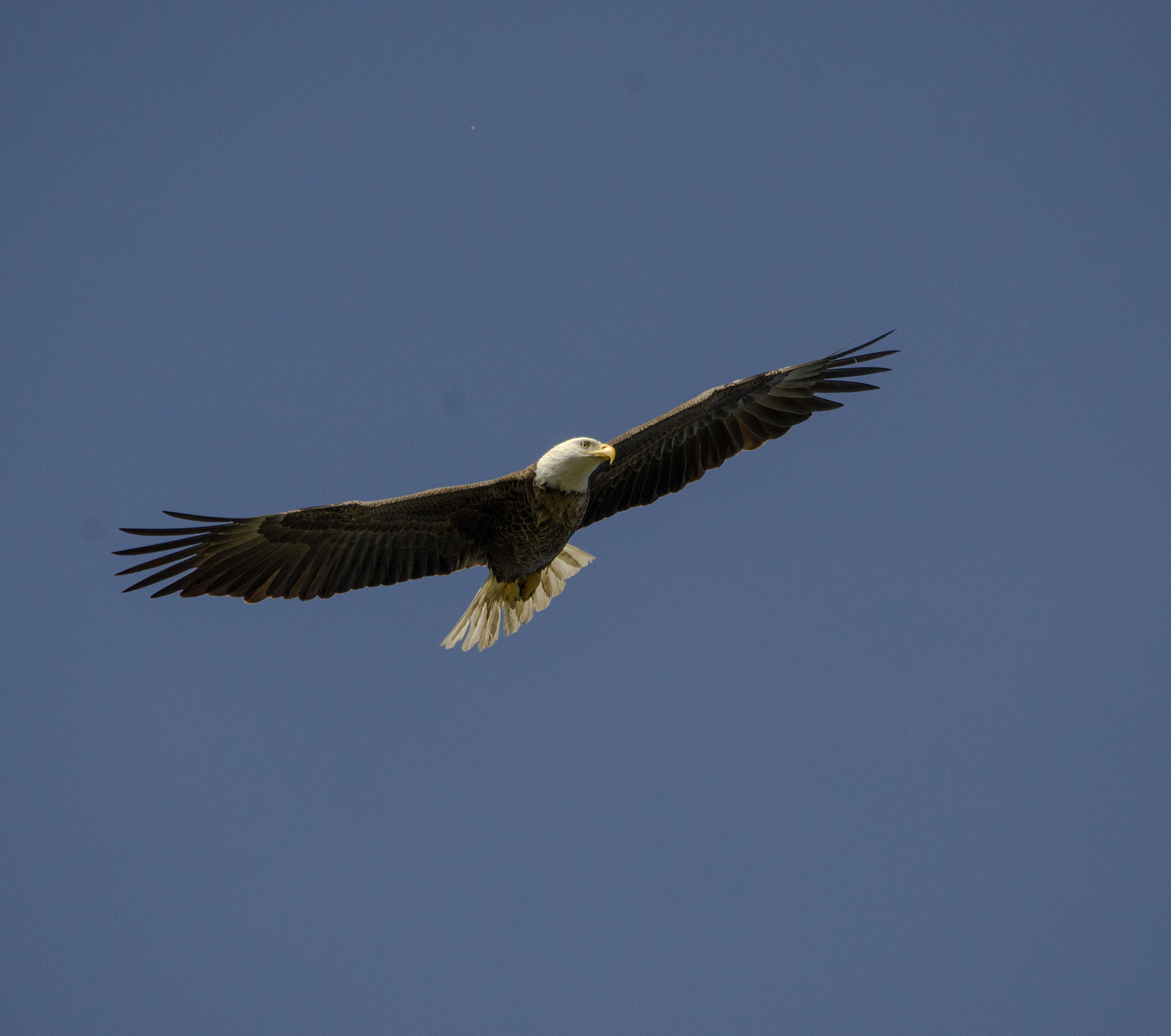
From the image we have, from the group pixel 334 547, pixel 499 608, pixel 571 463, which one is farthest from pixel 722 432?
pixel 334 547

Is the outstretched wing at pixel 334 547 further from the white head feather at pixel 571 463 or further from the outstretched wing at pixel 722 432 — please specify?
the outstretched wing at pixel 722 432

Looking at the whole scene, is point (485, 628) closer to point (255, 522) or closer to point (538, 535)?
point (538, 535)

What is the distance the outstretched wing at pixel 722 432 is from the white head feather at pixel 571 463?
2.36ft

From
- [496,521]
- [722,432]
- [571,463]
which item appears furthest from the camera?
[722,432]

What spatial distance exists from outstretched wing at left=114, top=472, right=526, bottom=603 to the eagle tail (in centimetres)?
73

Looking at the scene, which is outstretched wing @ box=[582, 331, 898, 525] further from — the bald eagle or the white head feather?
the white head feather

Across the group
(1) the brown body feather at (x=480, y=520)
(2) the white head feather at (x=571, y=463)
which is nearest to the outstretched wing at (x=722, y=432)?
(1) the brown body feather at (x=480, y=520)

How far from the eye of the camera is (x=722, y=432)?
8594mm

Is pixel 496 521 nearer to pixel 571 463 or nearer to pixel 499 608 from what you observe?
pixel 571 463

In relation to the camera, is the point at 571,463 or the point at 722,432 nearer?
the point at 571,463

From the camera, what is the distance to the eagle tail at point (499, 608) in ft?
29.8

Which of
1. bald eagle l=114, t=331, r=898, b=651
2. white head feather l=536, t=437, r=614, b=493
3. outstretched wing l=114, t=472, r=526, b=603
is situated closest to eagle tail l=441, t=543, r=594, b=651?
bald eagle l=114, t=331, r=898, b=651

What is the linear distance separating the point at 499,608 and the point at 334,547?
5.62ft

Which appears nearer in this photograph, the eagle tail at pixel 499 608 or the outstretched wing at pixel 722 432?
the outstretched wing at pixel 722 432
